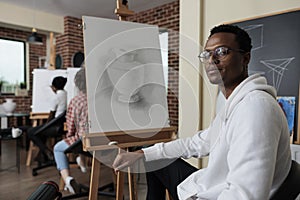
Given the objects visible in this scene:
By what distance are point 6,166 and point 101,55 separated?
8.99 ft

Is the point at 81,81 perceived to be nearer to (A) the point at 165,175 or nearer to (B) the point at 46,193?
(A) the point at 165,175

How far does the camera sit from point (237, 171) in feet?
2.76

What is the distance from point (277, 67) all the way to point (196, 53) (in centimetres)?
70

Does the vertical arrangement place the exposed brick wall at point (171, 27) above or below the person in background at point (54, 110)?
above

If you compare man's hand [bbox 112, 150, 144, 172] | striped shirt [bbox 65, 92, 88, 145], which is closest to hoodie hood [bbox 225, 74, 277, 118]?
man's hand [bbox 112, 150, 144, 172]

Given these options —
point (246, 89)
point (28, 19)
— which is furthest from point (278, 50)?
point (28, 19)

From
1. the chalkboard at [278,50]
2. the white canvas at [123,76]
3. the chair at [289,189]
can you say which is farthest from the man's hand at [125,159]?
the chalkboard at [278,50]

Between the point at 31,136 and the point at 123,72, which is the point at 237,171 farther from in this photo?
the point at 31,136

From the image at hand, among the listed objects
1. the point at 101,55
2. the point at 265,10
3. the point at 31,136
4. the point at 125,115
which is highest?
the point at 265,10

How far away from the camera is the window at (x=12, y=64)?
573cm

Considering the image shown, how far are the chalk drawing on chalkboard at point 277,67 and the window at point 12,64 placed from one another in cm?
543

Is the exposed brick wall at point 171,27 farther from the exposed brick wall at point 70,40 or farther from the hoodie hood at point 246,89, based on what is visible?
the hoodie hood at point 246,89

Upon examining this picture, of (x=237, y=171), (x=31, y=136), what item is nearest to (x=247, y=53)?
(x=237, y=171)

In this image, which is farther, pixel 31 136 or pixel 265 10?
pixel 31 136
